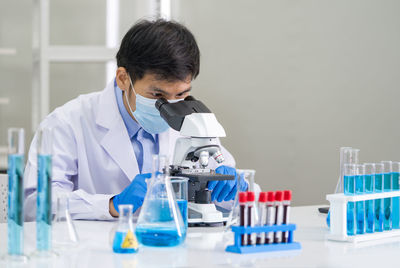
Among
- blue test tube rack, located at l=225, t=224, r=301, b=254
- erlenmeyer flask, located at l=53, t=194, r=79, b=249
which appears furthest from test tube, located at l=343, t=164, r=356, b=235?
erlenmeyer flask, located at l=53, t=194, r=79, b=249

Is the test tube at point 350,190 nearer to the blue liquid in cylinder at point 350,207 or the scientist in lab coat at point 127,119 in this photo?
the blue liquid in cylinder at point 350,207

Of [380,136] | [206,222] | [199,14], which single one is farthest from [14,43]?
[206,222]

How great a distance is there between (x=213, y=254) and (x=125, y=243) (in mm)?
222

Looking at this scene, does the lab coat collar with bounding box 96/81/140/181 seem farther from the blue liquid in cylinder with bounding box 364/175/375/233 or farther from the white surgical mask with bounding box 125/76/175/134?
the blue liquid in cylinder with bounding box 364/175/375/233

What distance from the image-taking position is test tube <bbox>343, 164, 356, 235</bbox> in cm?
166

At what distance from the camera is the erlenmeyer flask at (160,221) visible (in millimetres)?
1511

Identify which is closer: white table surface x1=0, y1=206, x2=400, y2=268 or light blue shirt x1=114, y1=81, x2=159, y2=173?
white table surface x1=0, y1=206, x2=400, y2=268

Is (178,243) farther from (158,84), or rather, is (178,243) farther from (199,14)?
(199,14)

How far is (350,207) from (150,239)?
0.58 m

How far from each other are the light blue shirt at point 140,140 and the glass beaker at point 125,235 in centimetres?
100

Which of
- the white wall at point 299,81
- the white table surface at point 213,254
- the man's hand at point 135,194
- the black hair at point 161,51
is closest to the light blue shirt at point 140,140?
the black hair at point 161,51

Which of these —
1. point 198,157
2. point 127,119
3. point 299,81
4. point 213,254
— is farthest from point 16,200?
point 299,81

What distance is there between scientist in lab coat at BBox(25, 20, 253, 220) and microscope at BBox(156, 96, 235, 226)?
0.90 feet

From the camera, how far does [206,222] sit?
182 cm
